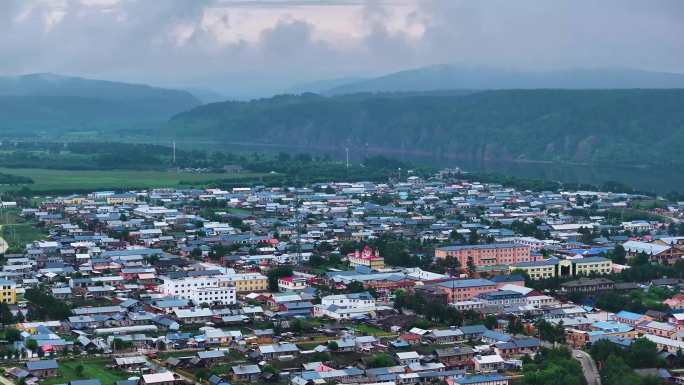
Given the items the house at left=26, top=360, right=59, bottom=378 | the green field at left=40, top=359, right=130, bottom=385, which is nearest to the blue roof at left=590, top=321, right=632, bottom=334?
the green field at left=40, top=359, right=130, bottom=385

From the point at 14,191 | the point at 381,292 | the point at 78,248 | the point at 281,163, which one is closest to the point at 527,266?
the point at 381,292

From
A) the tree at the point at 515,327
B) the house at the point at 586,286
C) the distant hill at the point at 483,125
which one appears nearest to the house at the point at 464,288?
the house at the point at 586,286

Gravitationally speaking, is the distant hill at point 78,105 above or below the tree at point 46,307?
above

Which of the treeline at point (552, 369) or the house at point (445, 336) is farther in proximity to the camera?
the house at point (445, 336)

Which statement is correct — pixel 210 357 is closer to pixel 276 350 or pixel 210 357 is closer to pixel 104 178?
pixel 276 350

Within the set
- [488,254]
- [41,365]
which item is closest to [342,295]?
[488,254]

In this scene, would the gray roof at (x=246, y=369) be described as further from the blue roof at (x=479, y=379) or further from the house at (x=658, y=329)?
the house at (x=658, y=329)

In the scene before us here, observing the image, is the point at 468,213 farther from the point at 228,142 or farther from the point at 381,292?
the point at 228,142
